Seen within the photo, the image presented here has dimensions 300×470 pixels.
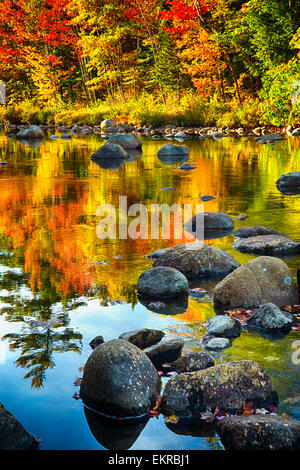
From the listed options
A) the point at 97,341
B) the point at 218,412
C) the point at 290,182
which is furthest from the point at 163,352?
the point at 290,182

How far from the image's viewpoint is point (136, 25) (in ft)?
106

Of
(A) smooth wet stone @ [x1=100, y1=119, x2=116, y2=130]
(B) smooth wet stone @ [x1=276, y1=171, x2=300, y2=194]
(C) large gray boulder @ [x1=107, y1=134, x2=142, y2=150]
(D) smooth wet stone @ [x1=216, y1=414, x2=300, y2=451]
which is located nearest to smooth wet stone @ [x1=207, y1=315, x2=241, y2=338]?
(D) smooth wet stone @ [x1=216, y1=414, x2=300, y2=451]

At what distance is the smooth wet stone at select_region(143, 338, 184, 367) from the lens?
4.55 m

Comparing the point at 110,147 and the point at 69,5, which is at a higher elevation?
the point at 69,5

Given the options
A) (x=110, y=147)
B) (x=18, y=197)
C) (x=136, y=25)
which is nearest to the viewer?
(x=18, y=197)

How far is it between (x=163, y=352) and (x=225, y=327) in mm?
681

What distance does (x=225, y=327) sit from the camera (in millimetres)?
4969

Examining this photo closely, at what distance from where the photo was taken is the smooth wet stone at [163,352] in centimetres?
455

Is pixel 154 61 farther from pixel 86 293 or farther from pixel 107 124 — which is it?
pixel 86 293
